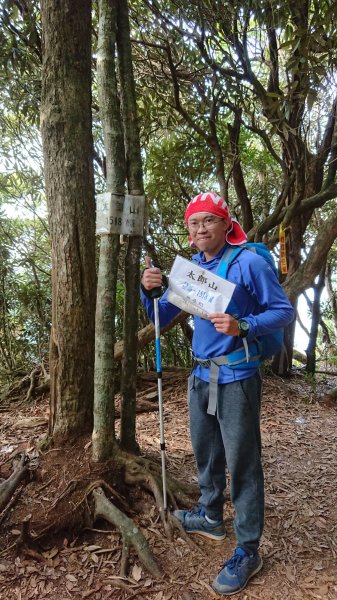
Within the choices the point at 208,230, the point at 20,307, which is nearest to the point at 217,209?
the point at 208,230

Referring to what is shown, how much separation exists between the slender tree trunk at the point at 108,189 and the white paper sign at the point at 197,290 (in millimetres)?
492

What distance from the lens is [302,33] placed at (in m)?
2.94

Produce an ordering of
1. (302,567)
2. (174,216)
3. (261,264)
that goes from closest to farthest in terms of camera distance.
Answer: (261,264) → (302,567) → (174,216)

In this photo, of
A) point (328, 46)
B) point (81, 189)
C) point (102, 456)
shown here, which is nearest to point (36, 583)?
point (102, 456)

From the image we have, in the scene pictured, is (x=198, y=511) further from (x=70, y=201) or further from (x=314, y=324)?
(x=314, y=324)

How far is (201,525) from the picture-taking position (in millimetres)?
2842

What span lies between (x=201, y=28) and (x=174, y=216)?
3.19m

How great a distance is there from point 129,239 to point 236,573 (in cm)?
221

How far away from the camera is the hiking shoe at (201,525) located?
9.25 ft

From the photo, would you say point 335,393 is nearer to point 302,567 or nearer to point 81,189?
point 302,567

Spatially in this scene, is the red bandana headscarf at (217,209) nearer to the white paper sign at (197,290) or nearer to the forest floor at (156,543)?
the white paper sign at (197,290)

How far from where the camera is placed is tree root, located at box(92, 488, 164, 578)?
253 cm

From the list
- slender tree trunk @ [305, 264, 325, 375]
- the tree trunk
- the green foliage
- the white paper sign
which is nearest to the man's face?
the white paper sign

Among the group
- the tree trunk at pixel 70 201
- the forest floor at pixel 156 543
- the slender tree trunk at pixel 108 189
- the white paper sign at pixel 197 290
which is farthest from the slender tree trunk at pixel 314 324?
the white paper sign at pixel 197 290
